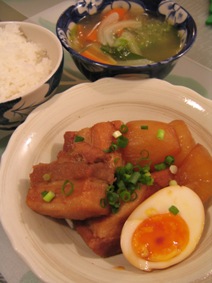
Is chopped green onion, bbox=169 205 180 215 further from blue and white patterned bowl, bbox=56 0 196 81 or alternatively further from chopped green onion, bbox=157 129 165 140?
blue and white patterned bowl, bbox=56 0 196 81

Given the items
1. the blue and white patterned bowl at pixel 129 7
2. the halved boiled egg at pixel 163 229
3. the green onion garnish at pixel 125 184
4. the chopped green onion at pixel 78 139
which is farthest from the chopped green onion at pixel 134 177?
the blue and white patterned bowl at pixel 129 7

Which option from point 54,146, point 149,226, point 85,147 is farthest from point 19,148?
point 149,226

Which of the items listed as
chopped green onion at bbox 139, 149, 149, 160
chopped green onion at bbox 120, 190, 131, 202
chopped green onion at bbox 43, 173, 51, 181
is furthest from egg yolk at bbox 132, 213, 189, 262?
chopped green onion at bbox 43, 173, 51, 181

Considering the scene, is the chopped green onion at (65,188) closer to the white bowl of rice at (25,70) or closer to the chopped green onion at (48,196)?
the chopped green onion at (48,196)

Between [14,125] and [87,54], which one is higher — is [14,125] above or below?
below

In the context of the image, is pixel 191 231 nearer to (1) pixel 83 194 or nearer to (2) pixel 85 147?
(1) pixel 83 194

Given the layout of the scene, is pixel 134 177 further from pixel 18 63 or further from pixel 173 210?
pixel 18 63
